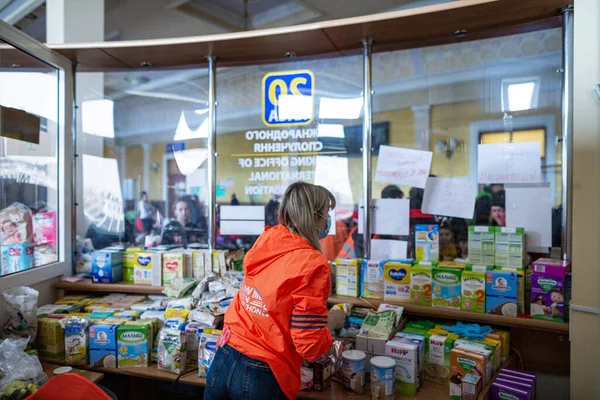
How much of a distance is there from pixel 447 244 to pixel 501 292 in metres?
0.65

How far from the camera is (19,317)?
2580mm

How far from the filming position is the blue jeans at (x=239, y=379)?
1.75 m

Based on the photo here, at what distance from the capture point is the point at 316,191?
74.5 inches

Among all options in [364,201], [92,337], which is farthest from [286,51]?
[92,337]

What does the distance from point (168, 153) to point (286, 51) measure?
1434 mm

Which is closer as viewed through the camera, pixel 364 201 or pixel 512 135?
pixel 512 135

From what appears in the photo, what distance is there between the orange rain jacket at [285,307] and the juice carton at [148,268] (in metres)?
1.42

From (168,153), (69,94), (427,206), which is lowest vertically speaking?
(427,206)

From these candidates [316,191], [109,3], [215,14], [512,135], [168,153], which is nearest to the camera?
[316,191]

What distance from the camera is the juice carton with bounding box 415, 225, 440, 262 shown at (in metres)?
2.73

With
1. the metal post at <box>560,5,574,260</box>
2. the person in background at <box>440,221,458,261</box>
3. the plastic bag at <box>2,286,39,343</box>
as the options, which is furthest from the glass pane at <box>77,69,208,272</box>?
the metal post at <box>560,5,574,260</box>

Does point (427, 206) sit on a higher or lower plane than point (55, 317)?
higher

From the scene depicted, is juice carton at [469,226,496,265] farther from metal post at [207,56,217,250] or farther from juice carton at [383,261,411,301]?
metal post at [207,56,217,250]

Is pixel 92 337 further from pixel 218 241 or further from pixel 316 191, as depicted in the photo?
pixel 316 191
